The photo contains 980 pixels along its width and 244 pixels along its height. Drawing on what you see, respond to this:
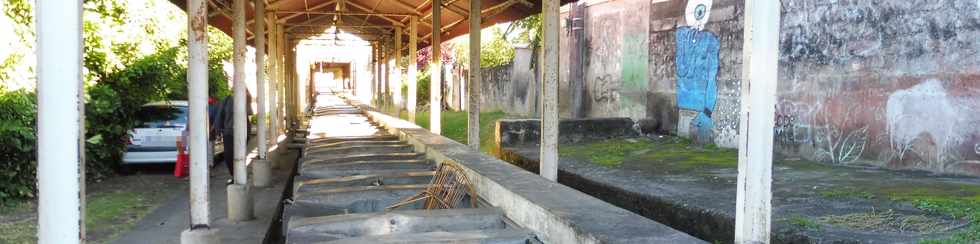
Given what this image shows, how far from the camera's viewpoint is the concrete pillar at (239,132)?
8102 millimetres

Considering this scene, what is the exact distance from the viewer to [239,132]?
329 inches

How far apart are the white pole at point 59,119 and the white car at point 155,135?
10213 mm

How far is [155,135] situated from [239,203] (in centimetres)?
538

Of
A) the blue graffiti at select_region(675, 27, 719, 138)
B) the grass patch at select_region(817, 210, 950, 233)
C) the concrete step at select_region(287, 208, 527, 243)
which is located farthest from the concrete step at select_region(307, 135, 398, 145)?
the grass patch at select_region(817, 210, 950, 233)

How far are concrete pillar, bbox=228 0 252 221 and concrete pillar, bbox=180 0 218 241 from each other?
87.8 inches

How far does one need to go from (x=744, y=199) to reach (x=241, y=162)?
624 cm

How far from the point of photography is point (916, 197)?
6832 millimetres

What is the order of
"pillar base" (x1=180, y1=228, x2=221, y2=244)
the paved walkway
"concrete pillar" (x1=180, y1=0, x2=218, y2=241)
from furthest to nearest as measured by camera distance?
the paved walkway
"pillar base" (x1=180, y1=228, x2=221, y2=244)
"concrete pillar" (x1=180, y1=0, x2=218, y2=241)

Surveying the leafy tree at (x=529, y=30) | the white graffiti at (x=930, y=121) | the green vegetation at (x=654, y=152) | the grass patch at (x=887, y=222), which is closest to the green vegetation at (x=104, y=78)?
the green vegetation at (x=654, y=152)

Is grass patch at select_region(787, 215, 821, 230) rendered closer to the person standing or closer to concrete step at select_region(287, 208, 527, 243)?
concrete step at select_region(287, 208, 527, 243)

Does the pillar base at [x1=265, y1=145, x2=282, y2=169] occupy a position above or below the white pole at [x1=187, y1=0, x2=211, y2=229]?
below

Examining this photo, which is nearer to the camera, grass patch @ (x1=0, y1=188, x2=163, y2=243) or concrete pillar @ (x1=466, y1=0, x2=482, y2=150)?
grass patch @ (x1=0, y1=188, x2=163, y2=243)

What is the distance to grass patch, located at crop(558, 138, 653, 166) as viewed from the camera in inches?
434

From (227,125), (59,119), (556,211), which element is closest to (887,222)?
(556,211)
